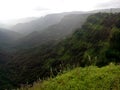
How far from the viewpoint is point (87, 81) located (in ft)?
39.4

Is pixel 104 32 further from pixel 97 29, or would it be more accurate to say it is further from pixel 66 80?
pixel 66 80

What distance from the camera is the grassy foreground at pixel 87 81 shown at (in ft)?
36.4

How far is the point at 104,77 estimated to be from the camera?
12000 millimetres

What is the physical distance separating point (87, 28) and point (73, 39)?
39.4 ft

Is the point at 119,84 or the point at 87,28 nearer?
the point at 119,84

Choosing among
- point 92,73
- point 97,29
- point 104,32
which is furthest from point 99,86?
point 97,29

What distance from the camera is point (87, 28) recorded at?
573 ft

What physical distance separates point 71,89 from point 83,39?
14496 centimetres

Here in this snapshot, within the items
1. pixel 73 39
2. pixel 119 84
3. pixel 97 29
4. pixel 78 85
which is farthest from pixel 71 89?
pixel 73 39

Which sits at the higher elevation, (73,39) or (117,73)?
(117,73)

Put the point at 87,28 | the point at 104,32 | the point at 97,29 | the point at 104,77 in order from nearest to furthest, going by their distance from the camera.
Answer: the point at 104,77 < the point at 104,32 < the point at 97,29 < the point at 87,28

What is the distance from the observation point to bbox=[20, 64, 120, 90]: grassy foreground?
36.4 ft

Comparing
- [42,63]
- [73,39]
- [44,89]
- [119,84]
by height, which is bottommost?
[42,63]

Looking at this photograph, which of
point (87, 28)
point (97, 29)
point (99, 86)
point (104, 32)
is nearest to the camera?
point (99, 86)
